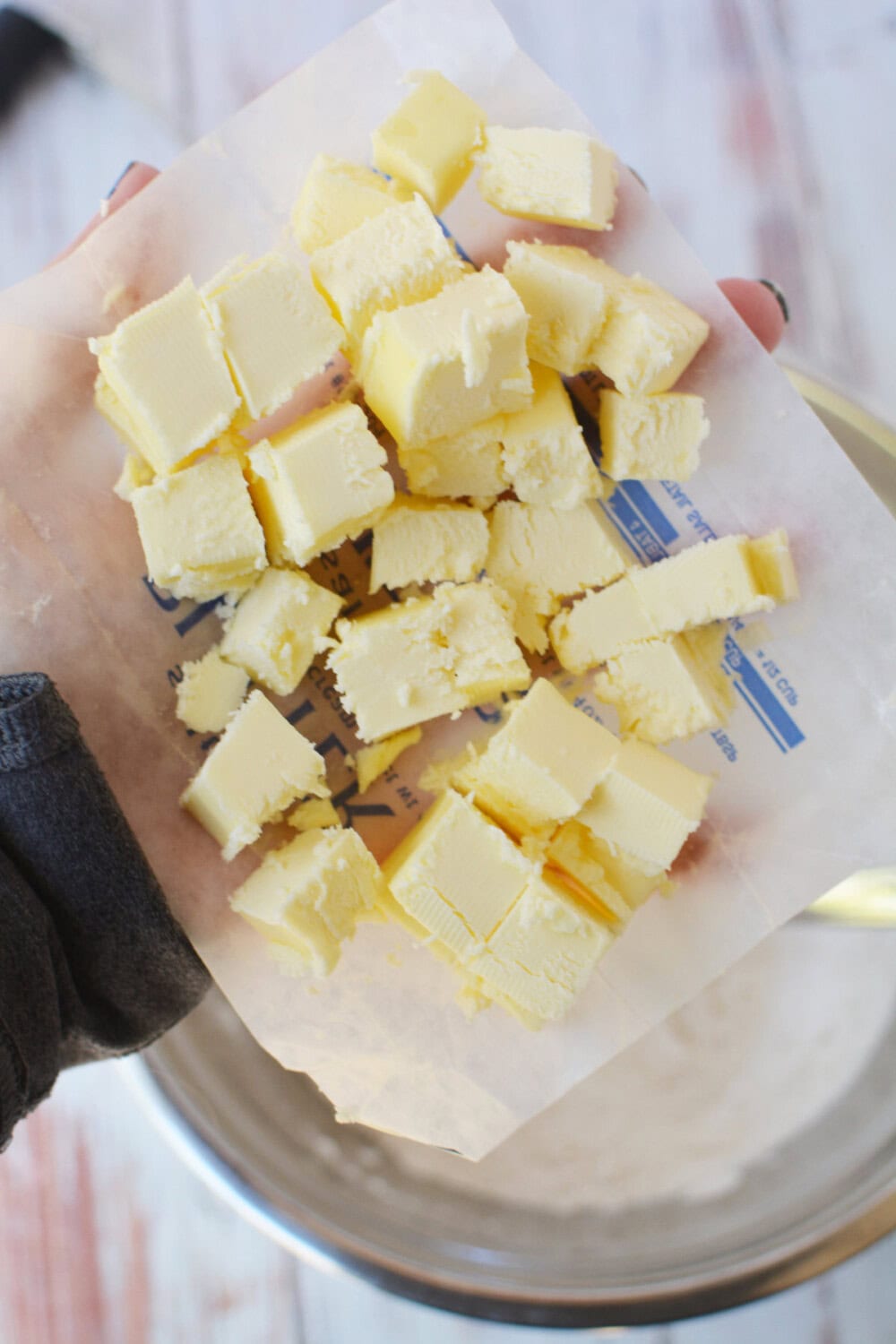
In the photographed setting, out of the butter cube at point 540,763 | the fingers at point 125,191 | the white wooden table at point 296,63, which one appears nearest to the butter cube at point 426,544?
the butter cube at point 540,763

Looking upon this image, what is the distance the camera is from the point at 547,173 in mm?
773

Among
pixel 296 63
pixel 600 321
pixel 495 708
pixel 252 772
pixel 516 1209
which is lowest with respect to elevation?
pixel 516 1209

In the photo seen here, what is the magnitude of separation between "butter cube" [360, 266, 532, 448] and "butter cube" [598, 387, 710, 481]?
8 centimetres

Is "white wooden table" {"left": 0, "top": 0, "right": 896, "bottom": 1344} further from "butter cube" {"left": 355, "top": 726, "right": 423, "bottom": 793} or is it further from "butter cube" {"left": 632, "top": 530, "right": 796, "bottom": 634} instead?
"butter cube" {"left": 355, "top": 726, "right": 423, "bottom": 793}

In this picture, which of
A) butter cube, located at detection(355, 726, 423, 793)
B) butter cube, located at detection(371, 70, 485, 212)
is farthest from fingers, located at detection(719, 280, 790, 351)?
butter cube, located at detection(355, 726, 423, 793)

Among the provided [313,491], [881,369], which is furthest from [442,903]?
[881,369]

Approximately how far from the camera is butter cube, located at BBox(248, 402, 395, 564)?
73cm

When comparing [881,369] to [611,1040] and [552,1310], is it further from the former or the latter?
[552,1310]

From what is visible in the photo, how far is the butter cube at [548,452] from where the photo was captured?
2.56 ft

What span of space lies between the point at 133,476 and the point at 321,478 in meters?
0.15

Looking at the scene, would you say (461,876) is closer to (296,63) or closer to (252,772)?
(252,772)

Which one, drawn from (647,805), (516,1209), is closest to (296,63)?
(647,805)

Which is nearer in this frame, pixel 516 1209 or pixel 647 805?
pixel 647 805

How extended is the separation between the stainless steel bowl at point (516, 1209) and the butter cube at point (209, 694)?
1.25ft
